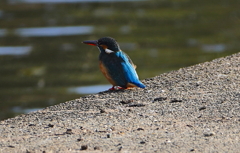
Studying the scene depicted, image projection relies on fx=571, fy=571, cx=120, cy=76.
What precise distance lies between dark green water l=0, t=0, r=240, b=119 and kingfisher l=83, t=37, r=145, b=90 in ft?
13.8

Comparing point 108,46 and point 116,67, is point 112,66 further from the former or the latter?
point 108,46

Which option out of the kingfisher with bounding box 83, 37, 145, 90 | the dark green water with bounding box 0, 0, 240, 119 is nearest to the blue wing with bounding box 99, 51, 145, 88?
the kingfisher with bounding box 83, 37, 145, 90

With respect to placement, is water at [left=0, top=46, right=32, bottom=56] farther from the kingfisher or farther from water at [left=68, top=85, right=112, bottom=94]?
the kingfisher

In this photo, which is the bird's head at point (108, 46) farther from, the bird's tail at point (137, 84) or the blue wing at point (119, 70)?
the bird's tail at point (137, 84)

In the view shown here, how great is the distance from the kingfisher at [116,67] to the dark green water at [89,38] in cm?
419

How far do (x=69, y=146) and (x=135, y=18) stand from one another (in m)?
12.7

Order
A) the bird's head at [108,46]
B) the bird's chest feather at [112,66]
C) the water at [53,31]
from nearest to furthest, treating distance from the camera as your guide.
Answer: the bird's chest feather at [112,66] → the bird's head at [108,46] → the water at [53,31]

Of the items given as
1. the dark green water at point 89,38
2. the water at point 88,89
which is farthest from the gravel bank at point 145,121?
the dark green water at point 89,38

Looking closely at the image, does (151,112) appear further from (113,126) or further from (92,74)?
(92,74)

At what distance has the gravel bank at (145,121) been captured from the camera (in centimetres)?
363

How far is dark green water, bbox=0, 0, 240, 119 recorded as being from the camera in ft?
35.0

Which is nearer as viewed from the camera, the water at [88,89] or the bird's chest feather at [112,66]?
the bird's chest feather at [112,66]

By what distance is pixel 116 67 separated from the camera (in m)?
5.18

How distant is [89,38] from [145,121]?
934 cm
